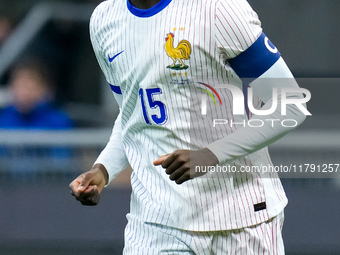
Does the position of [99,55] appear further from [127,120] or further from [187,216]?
[187,216]

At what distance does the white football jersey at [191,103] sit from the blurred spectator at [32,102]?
249 centimetres

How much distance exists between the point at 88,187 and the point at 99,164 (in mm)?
144

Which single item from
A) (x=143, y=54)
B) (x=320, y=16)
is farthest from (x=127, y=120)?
(x=320, y=16)

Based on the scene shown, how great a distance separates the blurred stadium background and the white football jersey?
2185 mm

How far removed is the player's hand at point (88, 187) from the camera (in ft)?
7.28

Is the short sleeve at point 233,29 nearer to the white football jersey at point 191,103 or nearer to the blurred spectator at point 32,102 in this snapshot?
the white football jersey at point 191,103

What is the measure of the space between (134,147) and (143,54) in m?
0.27

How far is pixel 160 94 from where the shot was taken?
2.11 meters

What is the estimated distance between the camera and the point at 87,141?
4613mm

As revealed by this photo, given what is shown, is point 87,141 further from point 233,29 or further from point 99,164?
point 233,29

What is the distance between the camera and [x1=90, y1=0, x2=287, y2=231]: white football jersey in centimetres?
206

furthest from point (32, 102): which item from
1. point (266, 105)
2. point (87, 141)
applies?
point (266, 105)

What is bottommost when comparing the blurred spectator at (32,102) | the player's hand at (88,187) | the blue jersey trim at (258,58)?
the player's hand at (88,187)

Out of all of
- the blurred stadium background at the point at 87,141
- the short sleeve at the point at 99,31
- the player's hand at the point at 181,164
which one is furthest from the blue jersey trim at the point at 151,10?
the blurred stadium background at the point at 87,141
